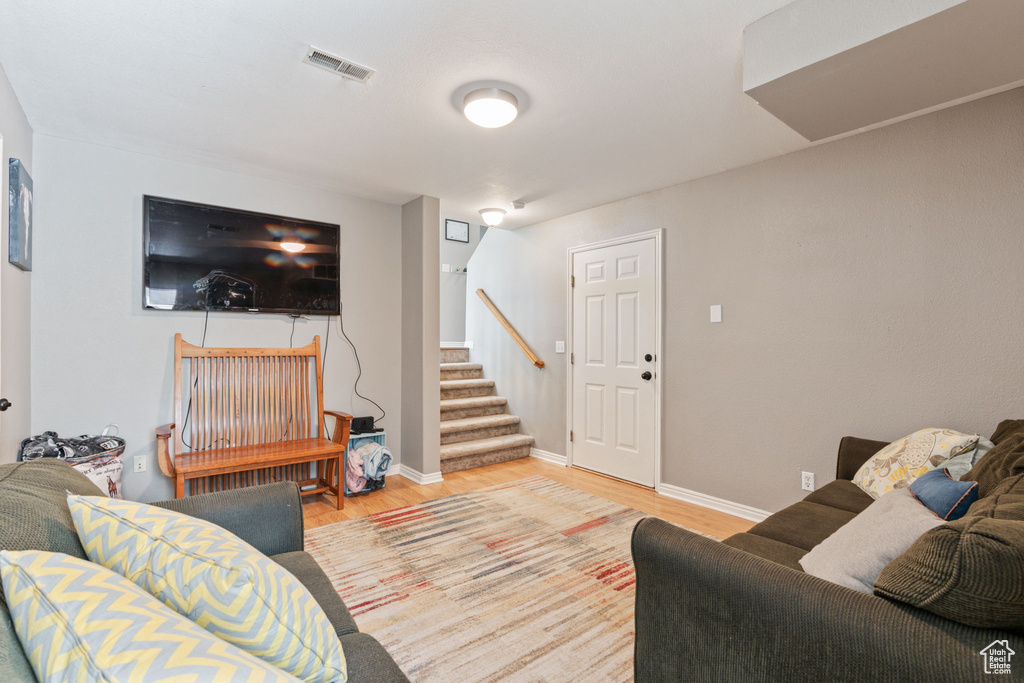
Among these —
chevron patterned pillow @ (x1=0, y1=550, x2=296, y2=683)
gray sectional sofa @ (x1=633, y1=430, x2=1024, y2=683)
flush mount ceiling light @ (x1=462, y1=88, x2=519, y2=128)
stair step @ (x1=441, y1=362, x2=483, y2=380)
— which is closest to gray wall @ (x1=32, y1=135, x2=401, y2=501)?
stair step @ (x1=441, y1=362, x2=483, y2=380)

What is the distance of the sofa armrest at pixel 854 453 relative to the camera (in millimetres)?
2395

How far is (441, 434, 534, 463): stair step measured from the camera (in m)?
4.18

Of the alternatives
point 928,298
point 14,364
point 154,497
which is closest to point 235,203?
point 14,364

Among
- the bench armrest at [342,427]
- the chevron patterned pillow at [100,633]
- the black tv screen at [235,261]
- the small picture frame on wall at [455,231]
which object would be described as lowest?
the bench armrest at [342,427]

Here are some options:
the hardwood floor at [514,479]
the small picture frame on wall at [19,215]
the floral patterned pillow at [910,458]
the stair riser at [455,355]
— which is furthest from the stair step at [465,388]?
the floral patterned pillow at [910,458]

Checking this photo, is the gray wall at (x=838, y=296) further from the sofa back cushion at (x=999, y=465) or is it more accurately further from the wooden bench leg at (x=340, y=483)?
the wooden bench leg at (x=340, y=483)

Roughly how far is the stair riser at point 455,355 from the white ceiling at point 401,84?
8.35ft

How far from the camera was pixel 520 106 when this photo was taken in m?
2.39

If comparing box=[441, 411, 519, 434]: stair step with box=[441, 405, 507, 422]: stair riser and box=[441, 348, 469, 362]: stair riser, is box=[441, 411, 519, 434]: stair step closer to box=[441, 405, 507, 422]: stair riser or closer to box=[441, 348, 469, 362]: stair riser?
box=[441, 405, 507, 422]: stair riser

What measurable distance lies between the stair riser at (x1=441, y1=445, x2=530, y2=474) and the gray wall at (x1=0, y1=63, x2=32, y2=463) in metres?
2.65

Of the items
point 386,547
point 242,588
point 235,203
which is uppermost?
point 235,203

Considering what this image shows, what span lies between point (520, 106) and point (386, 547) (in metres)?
2.46

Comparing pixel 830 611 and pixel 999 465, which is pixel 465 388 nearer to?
pixel 999 465

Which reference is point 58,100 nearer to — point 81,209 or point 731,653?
point 81,209
